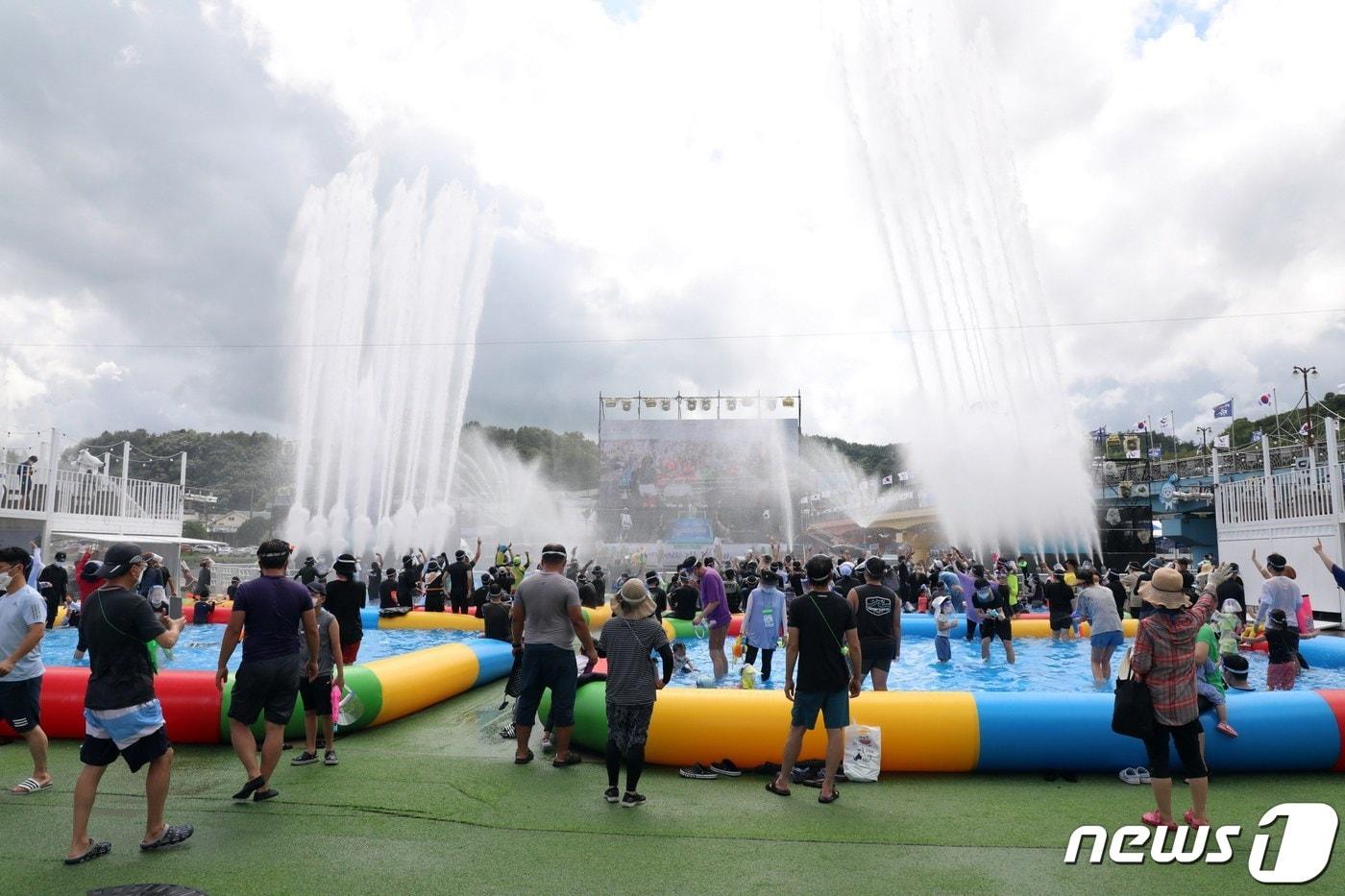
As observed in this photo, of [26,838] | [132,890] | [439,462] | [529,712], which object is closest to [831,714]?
[529,712]

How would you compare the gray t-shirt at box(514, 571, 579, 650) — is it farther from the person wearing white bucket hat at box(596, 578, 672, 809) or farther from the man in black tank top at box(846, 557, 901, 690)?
the man in black tank top at box(846, 557, 901, 690)

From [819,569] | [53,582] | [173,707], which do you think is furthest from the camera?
[53,582]

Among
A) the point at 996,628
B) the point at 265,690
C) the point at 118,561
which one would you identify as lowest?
the point at 996,628

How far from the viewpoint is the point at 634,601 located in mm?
6133

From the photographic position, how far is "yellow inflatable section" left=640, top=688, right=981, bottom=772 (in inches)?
259

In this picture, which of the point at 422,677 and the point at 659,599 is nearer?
the point at 422,677

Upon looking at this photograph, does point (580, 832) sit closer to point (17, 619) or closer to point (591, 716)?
point (591, 716)

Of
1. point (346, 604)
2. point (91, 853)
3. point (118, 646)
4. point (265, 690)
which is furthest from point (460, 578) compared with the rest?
point (91, 853)

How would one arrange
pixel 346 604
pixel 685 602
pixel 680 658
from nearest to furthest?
pixel 346 604 → pixel 680 658 → pixel 685 602

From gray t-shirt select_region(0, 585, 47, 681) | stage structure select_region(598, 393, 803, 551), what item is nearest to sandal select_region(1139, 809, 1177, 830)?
gray t-shirt select_region(0, 585, 47, 681)

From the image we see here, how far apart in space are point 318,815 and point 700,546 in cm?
4451

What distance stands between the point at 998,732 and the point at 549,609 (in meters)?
3.80

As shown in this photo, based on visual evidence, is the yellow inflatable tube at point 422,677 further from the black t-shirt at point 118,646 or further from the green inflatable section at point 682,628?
the green inflatable section at point 682,628

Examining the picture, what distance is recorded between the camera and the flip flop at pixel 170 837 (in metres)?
4.66
